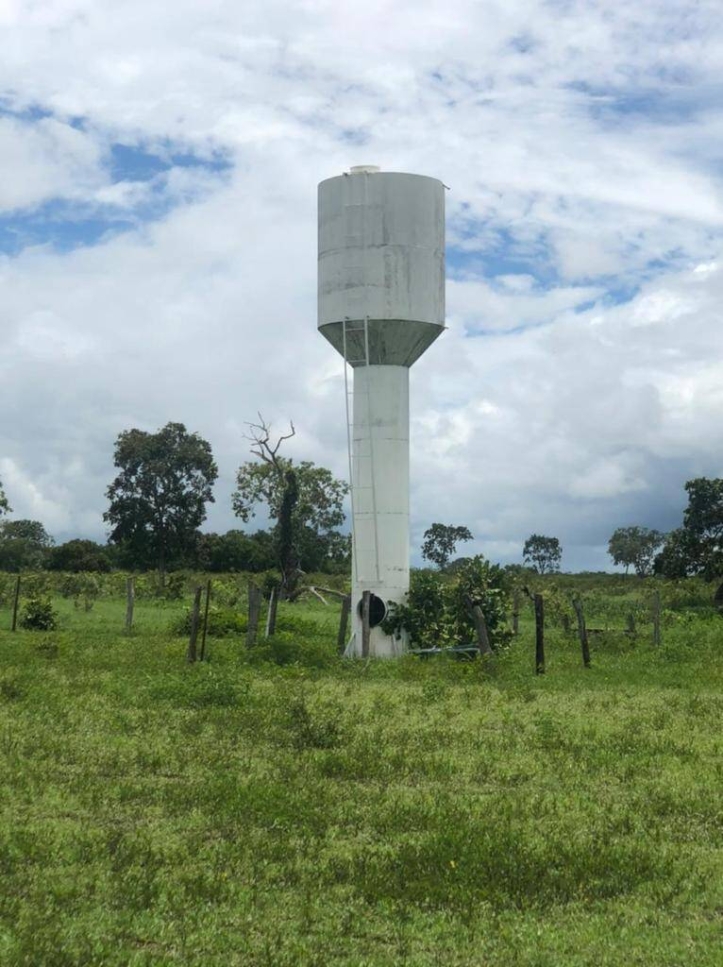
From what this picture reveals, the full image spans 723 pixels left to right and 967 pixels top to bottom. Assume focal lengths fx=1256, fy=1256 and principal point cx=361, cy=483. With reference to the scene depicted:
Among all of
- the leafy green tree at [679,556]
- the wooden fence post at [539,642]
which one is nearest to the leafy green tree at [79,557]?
the leafy green tree at [679,556]

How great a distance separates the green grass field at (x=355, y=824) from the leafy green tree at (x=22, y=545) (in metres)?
66.4

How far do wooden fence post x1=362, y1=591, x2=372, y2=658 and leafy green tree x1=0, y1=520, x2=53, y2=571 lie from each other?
187 ft

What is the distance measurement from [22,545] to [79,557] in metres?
14.0

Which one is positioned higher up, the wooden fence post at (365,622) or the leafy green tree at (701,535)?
the leafy green tree at (701,535)

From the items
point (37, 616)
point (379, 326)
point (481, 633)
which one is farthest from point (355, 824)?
point (37, 616)

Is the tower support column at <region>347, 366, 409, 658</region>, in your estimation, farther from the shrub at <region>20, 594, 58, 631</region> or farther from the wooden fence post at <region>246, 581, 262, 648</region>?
the shrub at <region>20, 594, 58, 631</region>

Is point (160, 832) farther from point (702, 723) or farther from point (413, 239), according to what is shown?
point (413, 239)

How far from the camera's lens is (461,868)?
951 centimetres

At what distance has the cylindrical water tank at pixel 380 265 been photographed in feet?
91.2

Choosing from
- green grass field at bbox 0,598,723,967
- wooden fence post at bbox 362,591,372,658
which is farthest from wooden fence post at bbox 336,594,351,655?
green grass field at bbox 0,598,723,967

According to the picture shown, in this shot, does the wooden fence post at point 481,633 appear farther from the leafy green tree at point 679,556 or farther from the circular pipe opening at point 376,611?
the leafy green tree at point 679,556

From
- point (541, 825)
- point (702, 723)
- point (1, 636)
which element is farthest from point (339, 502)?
point (541, 825)

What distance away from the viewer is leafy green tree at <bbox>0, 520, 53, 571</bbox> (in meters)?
88.4

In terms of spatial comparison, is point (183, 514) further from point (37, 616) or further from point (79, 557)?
point (37, 616)
